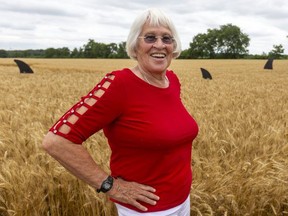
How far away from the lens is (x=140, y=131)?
1787mm

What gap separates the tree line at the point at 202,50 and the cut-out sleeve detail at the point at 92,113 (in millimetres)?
76776

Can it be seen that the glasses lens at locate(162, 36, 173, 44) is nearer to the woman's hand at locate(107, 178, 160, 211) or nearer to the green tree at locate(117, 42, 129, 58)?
A: the woman's hand at locate(107, 178, 160, 211)

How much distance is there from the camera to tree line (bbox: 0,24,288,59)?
269 feet

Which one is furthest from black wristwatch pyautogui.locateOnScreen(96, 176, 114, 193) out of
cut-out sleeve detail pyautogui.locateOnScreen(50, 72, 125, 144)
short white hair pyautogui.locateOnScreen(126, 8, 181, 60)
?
short white hair pyautogui.locateOnScreen(126, 8, 181, 60)

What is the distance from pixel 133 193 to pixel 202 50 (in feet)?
286

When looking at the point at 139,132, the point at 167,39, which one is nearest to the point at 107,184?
the point at 139,132

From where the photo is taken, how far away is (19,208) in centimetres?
238

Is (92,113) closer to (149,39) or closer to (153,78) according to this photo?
(153,78)

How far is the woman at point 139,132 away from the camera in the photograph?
172cm

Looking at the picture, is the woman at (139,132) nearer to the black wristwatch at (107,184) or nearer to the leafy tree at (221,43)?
the black wristwatch at (107,184)

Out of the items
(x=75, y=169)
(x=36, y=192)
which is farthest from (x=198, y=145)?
(x=75, y=169)

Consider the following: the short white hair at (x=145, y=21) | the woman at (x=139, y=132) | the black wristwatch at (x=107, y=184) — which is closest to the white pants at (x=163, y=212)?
the woman at (x=139, y=132)

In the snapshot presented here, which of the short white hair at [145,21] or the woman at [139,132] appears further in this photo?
the short white hair at [145,21]

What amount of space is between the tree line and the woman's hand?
76770 mm
